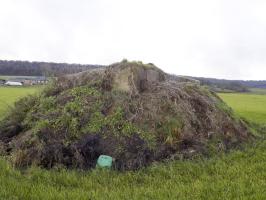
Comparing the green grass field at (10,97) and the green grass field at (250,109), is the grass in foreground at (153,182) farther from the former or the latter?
the green grass field at (250,109)

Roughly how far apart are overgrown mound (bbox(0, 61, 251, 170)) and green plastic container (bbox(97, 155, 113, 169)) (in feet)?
0.79

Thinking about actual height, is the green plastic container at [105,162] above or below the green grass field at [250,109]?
above

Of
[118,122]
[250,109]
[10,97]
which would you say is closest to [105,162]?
[118,122]

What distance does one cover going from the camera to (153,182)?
8.58 m

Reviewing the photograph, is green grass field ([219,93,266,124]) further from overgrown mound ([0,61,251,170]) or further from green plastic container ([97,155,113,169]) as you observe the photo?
green plastic container ([97,155,113,169])

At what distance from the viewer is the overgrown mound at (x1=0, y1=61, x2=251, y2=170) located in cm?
1041

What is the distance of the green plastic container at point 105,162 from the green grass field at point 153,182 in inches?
17.2

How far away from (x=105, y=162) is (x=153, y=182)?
1.66m

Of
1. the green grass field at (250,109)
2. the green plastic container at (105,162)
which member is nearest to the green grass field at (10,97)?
the green plastic container at (105,162)

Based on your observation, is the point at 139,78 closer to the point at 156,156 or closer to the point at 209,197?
the point at 156,156

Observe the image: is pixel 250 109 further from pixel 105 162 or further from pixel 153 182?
pixel 153 182

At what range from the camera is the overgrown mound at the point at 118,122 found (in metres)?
10.4

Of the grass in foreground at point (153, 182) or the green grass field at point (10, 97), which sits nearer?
the grass in foreground at point (153, 182)

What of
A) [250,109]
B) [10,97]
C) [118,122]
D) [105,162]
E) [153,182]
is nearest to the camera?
[153,182]
